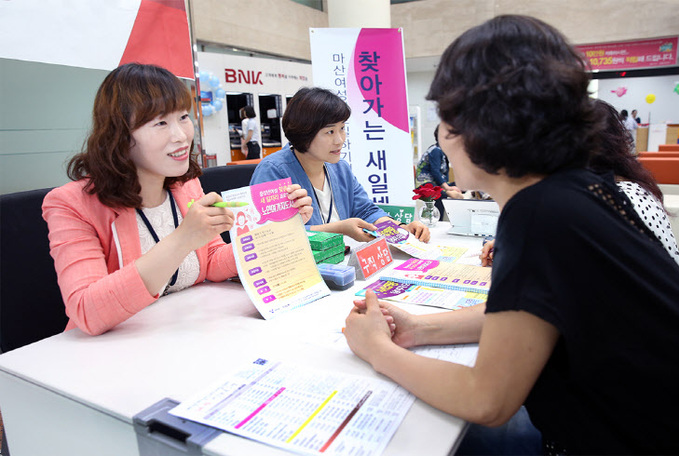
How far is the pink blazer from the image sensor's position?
1147 millimetres

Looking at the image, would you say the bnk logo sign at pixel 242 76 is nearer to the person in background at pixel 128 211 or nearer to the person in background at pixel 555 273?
the person in background at pixel 128 211

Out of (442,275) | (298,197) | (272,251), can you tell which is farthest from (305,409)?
(442,275)

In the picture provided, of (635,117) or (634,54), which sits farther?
(635,117)

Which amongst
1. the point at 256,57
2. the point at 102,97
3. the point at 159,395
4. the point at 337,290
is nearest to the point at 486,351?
the point at 159,395

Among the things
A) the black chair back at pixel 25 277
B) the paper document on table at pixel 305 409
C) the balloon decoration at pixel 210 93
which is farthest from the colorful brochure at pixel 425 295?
the balloon decoration at pixel 210 93

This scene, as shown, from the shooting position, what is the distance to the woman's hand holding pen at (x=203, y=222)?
46.3 inches

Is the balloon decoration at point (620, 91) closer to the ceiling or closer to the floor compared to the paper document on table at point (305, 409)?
closer to the ceiling

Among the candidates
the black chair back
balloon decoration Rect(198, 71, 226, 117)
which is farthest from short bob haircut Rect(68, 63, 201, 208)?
balloon decoration Rect(198, 71, 226, 117)

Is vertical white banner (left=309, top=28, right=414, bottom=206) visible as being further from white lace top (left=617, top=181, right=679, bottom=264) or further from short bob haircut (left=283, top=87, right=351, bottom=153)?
white lace top (left=617, top=181, right=679, bottom=264)

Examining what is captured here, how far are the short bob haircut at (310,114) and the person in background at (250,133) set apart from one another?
4.45 m

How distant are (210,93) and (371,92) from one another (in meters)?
3.29

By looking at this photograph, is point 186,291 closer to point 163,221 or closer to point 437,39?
point 163,221

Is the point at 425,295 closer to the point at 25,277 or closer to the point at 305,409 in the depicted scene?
the point at 305,409

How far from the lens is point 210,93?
5.95 m
